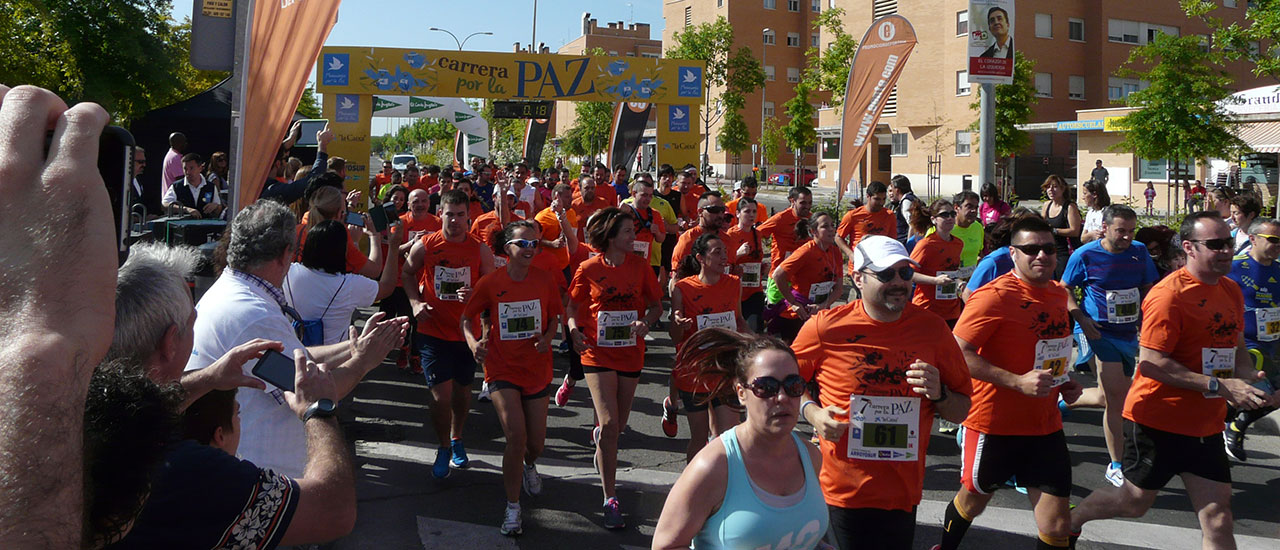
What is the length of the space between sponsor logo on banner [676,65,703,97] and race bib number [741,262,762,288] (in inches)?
630

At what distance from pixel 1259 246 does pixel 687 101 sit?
18105 mm

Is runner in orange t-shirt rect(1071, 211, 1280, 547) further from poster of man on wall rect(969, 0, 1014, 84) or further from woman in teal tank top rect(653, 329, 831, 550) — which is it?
poster of man on wall rect(969, 0, 1014, 84)

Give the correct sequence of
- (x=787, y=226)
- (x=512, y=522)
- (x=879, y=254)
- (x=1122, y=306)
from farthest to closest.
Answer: (x=787, y=226) → (x=1122, y=306) → (x=512, y=522) → (x=879, y=254)

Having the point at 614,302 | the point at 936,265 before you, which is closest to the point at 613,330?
the point at 614,302

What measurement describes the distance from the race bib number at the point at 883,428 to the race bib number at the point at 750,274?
184 inches

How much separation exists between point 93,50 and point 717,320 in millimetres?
23952

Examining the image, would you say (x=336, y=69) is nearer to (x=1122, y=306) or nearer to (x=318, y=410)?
(x=1122, y=306)

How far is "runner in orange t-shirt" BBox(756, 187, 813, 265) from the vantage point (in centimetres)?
1011

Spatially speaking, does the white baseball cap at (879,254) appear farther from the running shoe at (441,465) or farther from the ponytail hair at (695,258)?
the running shoe at (441,465)

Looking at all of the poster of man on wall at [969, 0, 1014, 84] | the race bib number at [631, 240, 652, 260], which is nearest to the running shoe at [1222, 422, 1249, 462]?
the race bib number at [631, 240, 652, 260]

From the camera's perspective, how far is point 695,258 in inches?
267

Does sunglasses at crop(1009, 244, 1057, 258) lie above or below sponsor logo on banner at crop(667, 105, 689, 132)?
below

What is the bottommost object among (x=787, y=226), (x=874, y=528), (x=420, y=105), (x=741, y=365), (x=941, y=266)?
(x=874, y=528)

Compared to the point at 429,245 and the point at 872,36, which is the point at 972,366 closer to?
the point at 429,245
